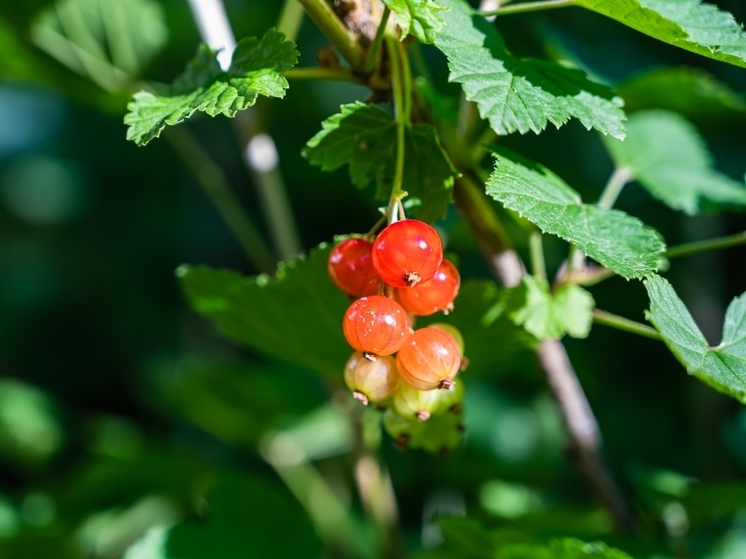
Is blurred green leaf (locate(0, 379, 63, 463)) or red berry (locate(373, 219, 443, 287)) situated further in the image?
blurred green leaf (locate(0, 379, 63, 463))

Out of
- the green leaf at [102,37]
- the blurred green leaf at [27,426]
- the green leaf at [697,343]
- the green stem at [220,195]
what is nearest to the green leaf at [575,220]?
the green leaf at [697,343]

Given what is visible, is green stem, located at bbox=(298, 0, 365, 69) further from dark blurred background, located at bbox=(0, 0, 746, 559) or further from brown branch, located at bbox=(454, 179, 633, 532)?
dark blurred background, located at bbox=(0, 0, 746, 559)

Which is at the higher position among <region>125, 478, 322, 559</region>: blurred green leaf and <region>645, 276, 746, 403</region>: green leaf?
<region>645, 276, 746, 403</region>: green leaf

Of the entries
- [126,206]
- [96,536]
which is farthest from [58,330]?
[96,536]

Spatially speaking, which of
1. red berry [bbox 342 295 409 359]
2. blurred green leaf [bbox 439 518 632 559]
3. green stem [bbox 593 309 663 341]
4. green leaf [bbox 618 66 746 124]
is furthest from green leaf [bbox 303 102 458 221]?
green leaf [bbox 618 66 746 124]

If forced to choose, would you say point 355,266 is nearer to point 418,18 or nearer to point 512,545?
point 418,18

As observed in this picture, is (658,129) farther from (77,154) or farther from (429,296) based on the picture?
(77,154)

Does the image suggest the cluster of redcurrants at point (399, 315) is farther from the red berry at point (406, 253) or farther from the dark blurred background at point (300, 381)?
the dark blurred background at point (300, 381)
